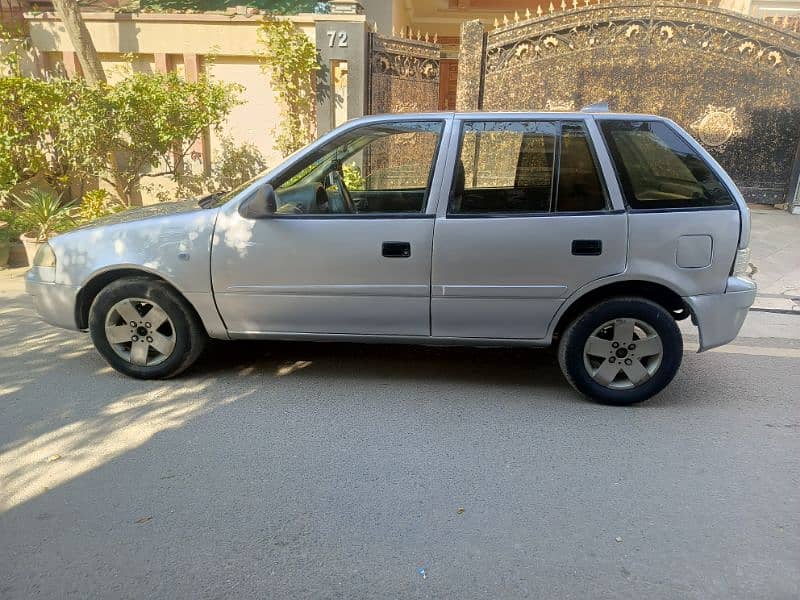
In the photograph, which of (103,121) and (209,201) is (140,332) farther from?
(103,121)

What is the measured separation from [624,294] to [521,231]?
782mm

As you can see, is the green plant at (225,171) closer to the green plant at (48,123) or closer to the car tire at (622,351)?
the green plant at (48,123)

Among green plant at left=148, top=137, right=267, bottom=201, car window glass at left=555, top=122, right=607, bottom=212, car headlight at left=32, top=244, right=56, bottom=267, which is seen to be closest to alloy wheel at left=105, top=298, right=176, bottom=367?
car headlight at left=32, top=244, right=56, bottom=267

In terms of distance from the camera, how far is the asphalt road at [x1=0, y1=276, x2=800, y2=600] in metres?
2.50

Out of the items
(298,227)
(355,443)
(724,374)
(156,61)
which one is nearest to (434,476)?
(355,443)

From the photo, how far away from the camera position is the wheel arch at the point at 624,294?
387 centimetres

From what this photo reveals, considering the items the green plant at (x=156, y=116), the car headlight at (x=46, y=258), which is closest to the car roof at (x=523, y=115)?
the car headlight at (x=46, y=258)

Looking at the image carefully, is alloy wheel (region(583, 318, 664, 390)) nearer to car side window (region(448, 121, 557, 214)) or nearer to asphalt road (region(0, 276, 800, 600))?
asphalt road (region(0, 276, 800, 600))

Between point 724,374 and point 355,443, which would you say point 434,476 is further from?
point 724,374

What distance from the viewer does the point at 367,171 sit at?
4.43 meters

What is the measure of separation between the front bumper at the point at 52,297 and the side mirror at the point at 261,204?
1302mm

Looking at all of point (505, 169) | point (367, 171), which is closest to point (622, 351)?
point (505, 169)

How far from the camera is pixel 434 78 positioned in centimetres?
888

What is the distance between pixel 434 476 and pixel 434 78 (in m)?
7.03
